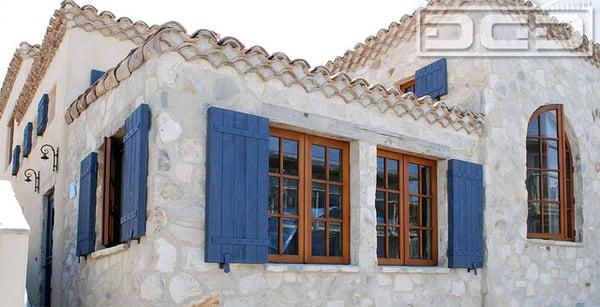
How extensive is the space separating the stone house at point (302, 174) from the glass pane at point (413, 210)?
2 centimetres

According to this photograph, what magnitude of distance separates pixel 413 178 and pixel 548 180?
8.26ft

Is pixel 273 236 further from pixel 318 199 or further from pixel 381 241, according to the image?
pixel 381 241

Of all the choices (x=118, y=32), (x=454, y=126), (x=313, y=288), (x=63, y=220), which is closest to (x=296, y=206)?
(x=313, y=288)

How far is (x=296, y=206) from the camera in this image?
6258mm

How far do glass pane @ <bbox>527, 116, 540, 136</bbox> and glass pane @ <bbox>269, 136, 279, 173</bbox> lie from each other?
4220mm

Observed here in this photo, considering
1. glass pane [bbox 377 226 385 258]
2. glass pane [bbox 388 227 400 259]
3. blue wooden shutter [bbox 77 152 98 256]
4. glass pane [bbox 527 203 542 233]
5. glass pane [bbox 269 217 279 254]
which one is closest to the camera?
glass pane [bbox 269 217 279 254]

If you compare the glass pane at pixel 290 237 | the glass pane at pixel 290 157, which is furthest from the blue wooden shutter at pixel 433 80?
the glass pane at pixel 290 237

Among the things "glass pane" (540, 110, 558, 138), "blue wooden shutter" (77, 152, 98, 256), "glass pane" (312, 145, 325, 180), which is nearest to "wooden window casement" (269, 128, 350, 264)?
"glass pane" (312, 145, 325, 180)

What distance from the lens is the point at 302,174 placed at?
630cm

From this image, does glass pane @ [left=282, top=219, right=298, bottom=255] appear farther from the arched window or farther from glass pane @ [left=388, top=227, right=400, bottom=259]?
the arched window

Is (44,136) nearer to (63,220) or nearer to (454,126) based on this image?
(63,220)

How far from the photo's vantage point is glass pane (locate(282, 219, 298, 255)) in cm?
615

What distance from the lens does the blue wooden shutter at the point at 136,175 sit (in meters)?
5.37

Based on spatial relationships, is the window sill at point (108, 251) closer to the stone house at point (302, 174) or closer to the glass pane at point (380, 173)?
the stone house at point (302, 174)
